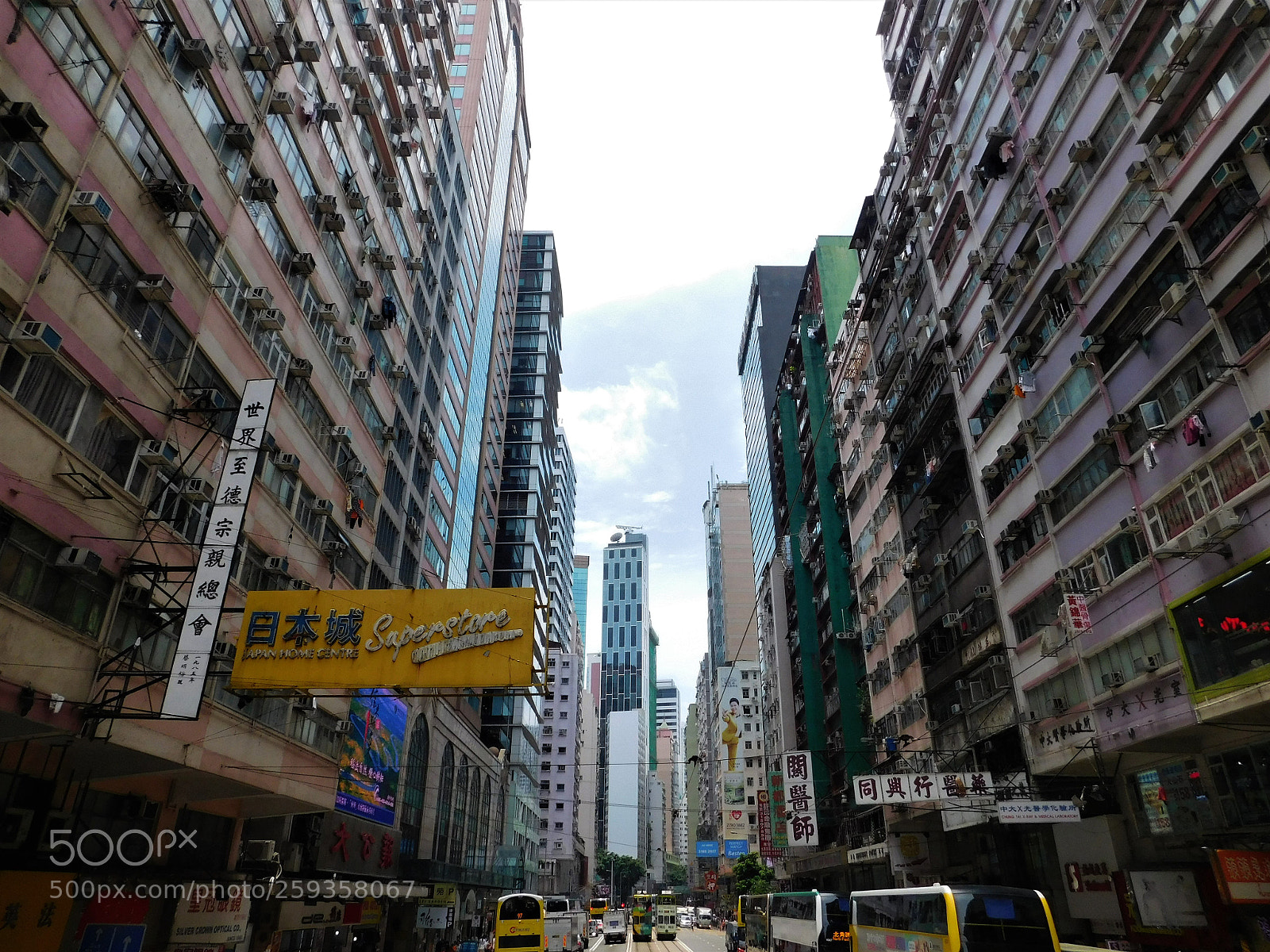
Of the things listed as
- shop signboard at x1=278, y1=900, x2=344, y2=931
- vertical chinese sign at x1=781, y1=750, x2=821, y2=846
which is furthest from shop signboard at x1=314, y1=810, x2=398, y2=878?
vertical chinese sign at x1=781, y1=750, x2=821, y2=846

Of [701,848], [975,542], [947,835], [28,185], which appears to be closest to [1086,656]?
[975,542]

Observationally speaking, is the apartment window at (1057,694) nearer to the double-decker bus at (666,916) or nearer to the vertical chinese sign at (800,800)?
the vertical chinese sign at (800,800)

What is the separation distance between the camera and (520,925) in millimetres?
29047

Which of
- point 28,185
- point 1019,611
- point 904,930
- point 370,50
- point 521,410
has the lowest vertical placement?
point 904,930

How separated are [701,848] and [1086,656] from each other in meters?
61.9

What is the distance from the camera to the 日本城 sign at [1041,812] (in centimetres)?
2006

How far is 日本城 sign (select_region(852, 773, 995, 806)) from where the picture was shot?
77.5 feet

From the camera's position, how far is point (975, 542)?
2986 cm

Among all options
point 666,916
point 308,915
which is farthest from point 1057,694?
point 666,916

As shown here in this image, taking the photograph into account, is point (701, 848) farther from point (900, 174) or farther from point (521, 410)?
point (900, 174)

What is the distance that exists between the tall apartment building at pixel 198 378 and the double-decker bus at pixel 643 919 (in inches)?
881

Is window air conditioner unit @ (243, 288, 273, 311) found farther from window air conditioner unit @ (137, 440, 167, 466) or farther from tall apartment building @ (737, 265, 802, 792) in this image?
tall apartment building @ (737, 265, 802, 792)

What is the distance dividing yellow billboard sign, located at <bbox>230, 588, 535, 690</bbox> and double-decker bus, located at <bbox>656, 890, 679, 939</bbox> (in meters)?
49.7

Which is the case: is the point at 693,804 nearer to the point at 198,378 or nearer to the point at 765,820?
the point at 765,820
